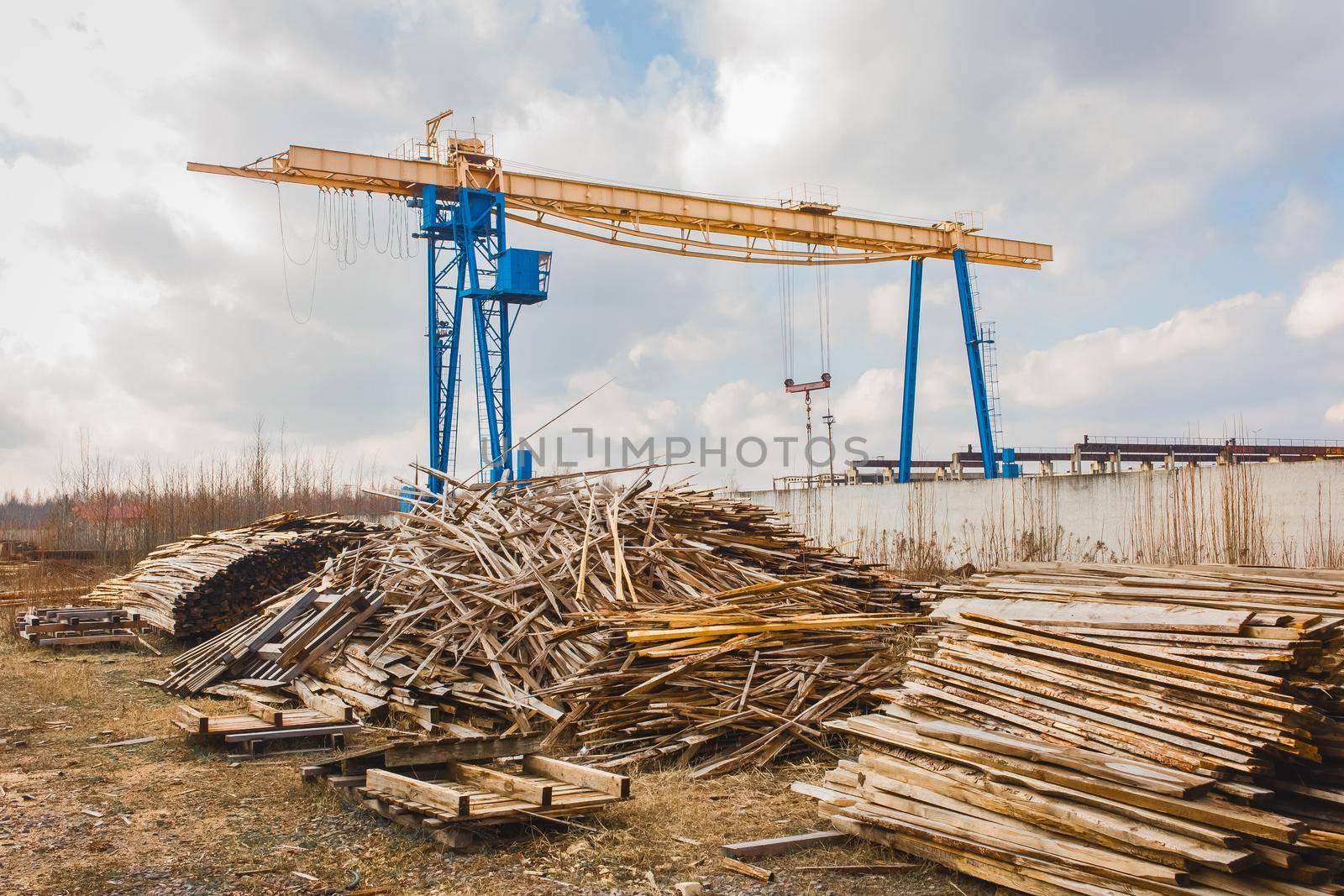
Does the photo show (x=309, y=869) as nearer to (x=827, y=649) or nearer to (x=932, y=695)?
(x=932, y=695)

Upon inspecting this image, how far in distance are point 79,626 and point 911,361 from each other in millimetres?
19882

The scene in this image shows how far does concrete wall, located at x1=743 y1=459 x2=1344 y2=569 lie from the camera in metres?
14.9

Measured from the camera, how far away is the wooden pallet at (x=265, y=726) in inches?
331

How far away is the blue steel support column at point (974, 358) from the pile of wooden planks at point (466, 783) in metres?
21.8

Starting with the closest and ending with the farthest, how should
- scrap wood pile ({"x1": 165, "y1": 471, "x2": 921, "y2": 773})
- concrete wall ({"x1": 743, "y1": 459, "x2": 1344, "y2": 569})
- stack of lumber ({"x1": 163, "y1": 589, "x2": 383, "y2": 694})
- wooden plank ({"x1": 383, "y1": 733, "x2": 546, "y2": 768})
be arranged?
wooden plank ({"x1": 383, "y1": 733, "x2": 546, "y2": 768})
scrap wood pile ({"x1": 165, "y1": 471, "x2": 921, "y2": 773})
stack of lumber ({"x1": 163, "y1": 589, "x2": 383, "y2": 694})
concrete wall ({"x1": 743, "y1": 459, "x2": 1344, "y2": 569})

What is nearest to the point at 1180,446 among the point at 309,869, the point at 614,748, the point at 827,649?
the point at 827,649

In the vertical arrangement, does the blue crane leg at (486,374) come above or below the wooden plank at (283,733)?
above

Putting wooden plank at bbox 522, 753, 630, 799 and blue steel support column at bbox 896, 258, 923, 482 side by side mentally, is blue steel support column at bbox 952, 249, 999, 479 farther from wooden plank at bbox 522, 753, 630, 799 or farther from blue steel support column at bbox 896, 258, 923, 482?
wooden plank at bbox 522, 753, 630, 799

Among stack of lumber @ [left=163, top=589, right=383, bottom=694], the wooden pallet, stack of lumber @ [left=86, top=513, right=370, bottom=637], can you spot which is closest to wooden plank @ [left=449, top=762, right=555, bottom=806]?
the wooden pallet

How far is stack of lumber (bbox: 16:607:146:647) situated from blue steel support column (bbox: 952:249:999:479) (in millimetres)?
20199

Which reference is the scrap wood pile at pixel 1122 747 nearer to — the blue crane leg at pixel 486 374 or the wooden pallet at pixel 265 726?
the wooden pallet at pixel 265 726

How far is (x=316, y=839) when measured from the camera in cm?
617

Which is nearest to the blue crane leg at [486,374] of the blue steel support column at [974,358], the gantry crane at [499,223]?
the gantry crane at [499,223]

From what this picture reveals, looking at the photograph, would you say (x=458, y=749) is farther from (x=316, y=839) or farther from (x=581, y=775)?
(x=316, y=839)
